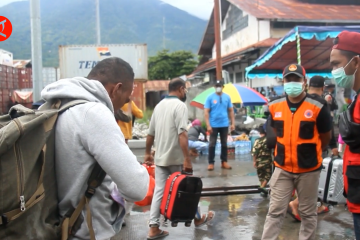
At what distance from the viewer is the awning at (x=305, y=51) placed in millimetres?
7211

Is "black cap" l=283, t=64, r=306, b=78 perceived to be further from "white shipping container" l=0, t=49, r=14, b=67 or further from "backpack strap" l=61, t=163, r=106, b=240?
"white shipping container" l=0, t=49, r=14, b=67

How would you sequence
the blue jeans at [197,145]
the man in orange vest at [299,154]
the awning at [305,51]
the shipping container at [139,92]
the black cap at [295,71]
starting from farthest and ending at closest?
the shipping container at [139,92], the blue jeans at [197,145], the awning at [305,51], the black cap at [295,71], the man in orange vest at [299,154]

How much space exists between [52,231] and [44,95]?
0.62 metres

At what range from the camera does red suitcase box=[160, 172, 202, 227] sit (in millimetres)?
3877

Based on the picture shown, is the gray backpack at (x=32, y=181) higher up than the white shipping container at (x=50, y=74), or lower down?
lower down

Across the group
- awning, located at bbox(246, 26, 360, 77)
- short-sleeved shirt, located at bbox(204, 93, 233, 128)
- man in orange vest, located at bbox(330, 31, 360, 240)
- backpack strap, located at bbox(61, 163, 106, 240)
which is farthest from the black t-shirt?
short-sleeved shirt, located at bbox(204, 93, 233, 128)

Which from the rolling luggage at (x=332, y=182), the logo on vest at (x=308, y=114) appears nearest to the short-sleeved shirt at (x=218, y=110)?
the rolling luggage at (x=332, y=182)

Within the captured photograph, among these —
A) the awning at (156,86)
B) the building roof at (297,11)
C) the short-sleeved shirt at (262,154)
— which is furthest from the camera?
the awning at (156,86)

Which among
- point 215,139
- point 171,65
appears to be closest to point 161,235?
point 215,139

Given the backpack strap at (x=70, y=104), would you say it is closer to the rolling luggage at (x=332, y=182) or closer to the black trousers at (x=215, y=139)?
the rolling luggage at (x=332, y=182)

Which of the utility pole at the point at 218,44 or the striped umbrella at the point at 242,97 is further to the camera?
the utility pole at the point at 218,44

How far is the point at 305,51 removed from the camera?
9.94 m

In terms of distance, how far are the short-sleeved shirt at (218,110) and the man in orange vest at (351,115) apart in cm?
559

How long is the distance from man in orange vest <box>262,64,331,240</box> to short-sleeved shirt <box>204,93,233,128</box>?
439 cm
